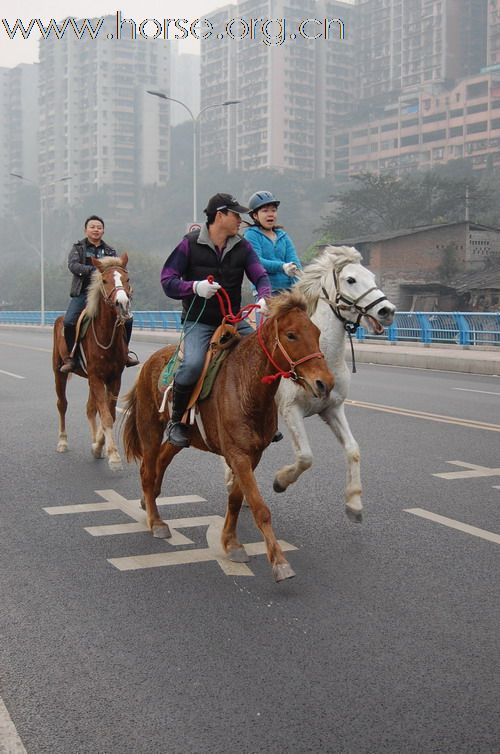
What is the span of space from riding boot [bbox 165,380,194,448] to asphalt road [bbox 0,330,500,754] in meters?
0.66

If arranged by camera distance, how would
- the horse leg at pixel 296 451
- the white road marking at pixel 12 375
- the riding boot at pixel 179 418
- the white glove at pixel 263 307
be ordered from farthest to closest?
1. the white road marking at pixel 12 375
2. the horse leg at pixel 296 451
3. the riding boot at pixel 179 418
4. the white glove at pixel 263 307

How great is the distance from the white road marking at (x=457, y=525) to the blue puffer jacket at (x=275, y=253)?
6.90 ft

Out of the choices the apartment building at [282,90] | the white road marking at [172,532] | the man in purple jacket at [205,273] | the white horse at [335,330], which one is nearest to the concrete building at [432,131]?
the apartment building at [282,90]

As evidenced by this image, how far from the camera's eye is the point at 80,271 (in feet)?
31.3

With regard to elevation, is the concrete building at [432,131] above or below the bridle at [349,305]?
above

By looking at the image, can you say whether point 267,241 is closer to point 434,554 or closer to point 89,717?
point 434,554

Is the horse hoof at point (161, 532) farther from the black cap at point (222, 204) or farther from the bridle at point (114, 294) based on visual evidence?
the bridle at point (114, 294)

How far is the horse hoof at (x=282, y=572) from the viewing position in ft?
15.6

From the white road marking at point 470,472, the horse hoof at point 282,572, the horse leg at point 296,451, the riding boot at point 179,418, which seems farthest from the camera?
the white road marking at point 470,472

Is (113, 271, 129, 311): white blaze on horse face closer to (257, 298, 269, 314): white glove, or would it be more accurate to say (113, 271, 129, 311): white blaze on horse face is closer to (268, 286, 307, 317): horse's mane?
(257, 298, 269, 314): white glove

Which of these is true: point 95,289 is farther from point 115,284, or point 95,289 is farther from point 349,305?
point 349,305

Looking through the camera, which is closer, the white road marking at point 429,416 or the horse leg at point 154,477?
the horse leg at point 154,477

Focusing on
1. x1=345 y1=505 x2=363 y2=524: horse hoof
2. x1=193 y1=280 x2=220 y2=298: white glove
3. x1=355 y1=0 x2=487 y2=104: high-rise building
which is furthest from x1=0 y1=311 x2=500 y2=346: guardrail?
x1=355 y1=0 x2=487 y2=104: high-rise building

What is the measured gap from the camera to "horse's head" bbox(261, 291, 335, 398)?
187 inches
